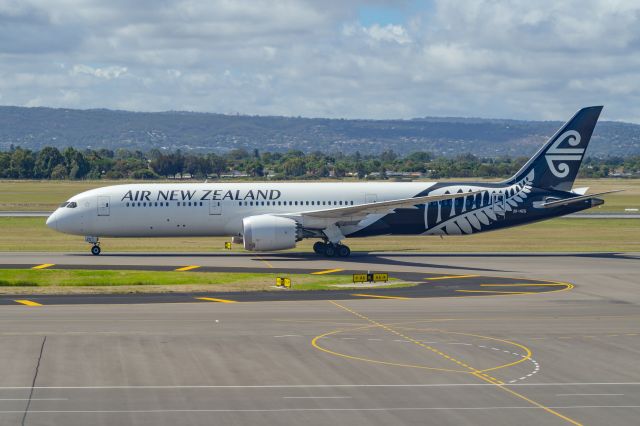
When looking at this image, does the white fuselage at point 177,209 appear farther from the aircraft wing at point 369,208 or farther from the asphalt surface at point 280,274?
the asphalt surface at point 280,274

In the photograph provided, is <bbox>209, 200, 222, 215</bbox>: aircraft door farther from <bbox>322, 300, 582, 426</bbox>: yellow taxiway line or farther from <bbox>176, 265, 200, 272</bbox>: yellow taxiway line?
<bbox>322, 300, 582, 426</bbox>: yellow taxiway line

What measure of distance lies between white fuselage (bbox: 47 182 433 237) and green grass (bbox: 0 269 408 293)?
9.82 metres

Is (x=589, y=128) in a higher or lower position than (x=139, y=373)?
higher

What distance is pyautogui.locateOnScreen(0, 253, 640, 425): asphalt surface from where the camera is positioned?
21.9 metres

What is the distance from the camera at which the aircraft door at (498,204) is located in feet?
199

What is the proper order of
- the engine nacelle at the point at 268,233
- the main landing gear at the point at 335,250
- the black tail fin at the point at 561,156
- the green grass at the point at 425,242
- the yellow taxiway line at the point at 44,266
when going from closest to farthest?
the yellow taxiway line at the point at 44,266 < the engine nacelle at the point at 268,233 < the main landing gear at the point at 335,250 < the black tail fin at the point at 561,156 < the green grass at the point at 425,242

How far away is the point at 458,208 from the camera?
2366 inches

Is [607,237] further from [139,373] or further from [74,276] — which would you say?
[139,373]

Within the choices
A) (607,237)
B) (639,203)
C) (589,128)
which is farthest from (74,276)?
(639,203)

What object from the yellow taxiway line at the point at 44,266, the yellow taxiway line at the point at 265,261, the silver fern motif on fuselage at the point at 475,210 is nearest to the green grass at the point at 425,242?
the silver fern motif on fuselage at the point at 475,210

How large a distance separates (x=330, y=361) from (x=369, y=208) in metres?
30.2

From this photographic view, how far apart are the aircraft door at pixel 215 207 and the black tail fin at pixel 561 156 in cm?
1906

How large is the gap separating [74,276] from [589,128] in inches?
1331

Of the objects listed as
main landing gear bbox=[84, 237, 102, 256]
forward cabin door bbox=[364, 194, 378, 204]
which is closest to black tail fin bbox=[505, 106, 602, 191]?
forward cabin door bbox=[364, 194, 378, 204]
